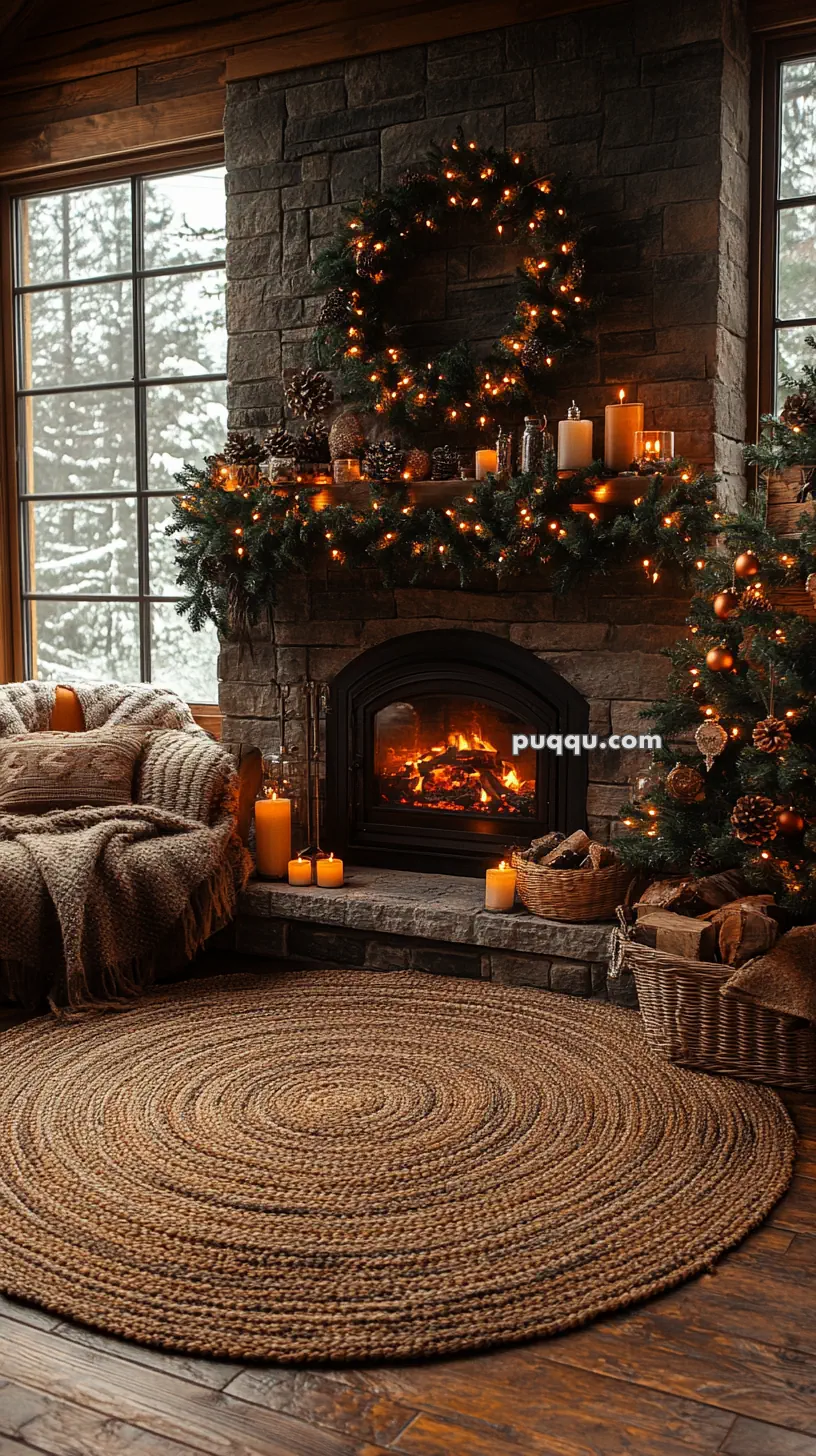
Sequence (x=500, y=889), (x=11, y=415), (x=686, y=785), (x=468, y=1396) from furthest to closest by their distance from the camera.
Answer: (x=11, y=415), (x=500, y=889), (x=686, y=785), (x=468, y=1396)

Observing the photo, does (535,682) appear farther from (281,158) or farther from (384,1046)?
(281,158)

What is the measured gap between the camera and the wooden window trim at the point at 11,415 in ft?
14.7

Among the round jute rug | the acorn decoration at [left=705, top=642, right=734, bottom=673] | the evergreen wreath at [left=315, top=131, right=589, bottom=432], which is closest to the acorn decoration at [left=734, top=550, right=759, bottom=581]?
the acorn decoration at [left=705, top=642, right=734, bottom=673]

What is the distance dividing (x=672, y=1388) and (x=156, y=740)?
101 inches

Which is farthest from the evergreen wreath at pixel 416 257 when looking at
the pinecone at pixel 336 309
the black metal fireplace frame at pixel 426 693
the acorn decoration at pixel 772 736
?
the acorn decoration at pixel 772 736

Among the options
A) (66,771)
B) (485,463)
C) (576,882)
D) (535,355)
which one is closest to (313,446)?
(485,463)

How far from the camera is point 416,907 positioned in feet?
11.7

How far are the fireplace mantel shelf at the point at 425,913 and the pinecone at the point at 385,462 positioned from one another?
1.18 meters


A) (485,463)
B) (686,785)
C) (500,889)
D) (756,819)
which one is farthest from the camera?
(485,463)

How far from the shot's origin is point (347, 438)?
379cm

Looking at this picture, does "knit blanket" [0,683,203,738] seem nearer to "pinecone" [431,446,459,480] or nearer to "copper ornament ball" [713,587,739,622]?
"pinecone" [431,446,459,480]

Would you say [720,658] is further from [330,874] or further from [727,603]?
[330,874]

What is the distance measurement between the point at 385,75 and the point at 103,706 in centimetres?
207

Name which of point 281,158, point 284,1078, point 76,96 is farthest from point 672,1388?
point 76,96
